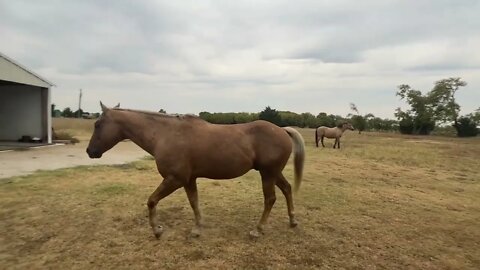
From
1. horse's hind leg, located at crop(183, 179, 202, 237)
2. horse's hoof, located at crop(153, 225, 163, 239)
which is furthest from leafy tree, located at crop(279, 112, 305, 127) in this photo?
horse's hoof, located at crop(153, 225, 163, 239)

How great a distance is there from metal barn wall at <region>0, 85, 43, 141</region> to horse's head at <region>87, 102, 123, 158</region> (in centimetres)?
1601

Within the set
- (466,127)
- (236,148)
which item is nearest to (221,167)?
(236,148)

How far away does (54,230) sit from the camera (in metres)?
4.98

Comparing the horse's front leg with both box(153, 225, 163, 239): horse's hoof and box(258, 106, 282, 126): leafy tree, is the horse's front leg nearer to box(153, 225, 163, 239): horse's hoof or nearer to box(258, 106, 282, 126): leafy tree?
box(153, 225, 163, 239): horse's hoof

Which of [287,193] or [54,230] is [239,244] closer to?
[287,193]

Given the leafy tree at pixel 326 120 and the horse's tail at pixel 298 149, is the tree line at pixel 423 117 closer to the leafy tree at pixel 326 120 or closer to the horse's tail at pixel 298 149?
the leafy tree at pixel 326 120

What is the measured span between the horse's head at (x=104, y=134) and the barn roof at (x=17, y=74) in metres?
13.0

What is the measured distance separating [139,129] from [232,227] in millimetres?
2044

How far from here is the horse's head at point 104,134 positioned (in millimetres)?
4895

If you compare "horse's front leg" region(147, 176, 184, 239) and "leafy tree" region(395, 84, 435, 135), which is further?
"leafy tree" region(395, 84, 435, 135)

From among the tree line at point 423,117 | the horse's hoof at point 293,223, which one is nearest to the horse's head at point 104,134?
the horse's hoof at point 293,223

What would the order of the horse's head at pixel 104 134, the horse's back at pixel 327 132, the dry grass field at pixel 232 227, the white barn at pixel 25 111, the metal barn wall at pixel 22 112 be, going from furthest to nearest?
the horse's back at pixel 327 132 < the metal barn wall at pixel 22 112 < the white barn at pixel 25 111 < the horse's head at pixel 104 134 < the dry grass field at pixel 232 227

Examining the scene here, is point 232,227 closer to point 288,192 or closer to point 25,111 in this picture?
point 288,192

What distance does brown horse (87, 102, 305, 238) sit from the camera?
4.60 metres
